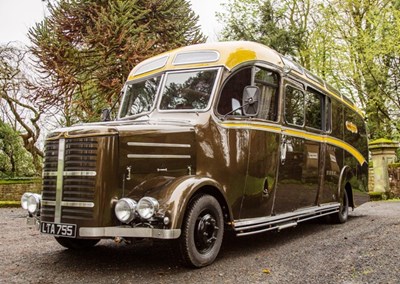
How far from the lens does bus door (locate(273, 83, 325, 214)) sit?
22.7 ft

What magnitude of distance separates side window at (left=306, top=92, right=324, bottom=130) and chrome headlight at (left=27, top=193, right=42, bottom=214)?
4.53 m

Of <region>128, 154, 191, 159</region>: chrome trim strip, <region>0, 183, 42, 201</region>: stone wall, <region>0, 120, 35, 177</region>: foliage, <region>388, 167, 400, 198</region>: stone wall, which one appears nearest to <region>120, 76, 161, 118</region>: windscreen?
<region>128, 154, 191, 159</region>: chrome trim strip

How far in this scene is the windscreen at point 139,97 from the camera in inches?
247

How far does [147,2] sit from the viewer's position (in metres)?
18.3

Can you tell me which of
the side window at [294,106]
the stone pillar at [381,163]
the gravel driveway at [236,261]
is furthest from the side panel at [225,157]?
the stone pillar at [381,163]

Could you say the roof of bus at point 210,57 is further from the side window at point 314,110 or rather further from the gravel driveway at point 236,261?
the gravel driveway at point 236,261

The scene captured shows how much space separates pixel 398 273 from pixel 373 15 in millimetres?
19949


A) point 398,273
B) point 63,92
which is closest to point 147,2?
point 63,92

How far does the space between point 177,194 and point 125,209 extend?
561mm

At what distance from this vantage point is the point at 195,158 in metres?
5.48

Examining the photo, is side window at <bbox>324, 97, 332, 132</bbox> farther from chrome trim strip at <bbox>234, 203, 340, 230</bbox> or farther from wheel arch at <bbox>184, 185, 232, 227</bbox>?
wheel arch at <bbox>184, 185, 232, 227</bbox>

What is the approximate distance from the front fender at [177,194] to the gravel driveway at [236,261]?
0.64m

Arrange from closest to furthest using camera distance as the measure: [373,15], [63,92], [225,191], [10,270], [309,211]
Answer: [10,270]
[225,191]
[309,211]
[63,92]
[373,15]

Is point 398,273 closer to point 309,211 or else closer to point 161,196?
point 161,196
